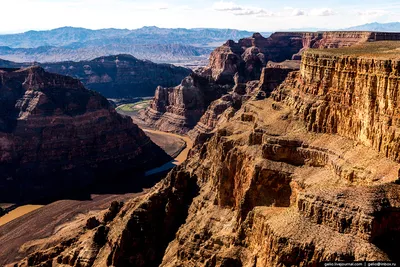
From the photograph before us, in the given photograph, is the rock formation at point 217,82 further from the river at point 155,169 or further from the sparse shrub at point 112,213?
the sparse shrub at point 112,213

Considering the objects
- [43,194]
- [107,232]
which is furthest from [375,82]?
[43,194]

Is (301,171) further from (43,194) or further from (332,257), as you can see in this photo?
(43,194)

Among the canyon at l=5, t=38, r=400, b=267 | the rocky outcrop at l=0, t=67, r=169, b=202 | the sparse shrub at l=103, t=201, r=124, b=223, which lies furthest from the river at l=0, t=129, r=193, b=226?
the sparse shrub at l=103, t=201, r=124, b=223

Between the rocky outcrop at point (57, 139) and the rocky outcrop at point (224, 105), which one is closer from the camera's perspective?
the rocky outcrop at point (57, 139)

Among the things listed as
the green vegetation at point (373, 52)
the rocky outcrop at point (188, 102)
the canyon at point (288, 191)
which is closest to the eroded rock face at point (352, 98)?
the canyon at point (288, 191)

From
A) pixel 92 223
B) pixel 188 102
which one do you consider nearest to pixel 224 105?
pixel 188 102

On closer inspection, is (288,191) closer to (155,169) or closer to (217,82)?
(155,169)

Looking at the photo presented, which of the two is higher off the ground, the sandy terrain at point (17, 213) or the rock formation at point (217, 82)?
the rock formation at point (217, 82)
